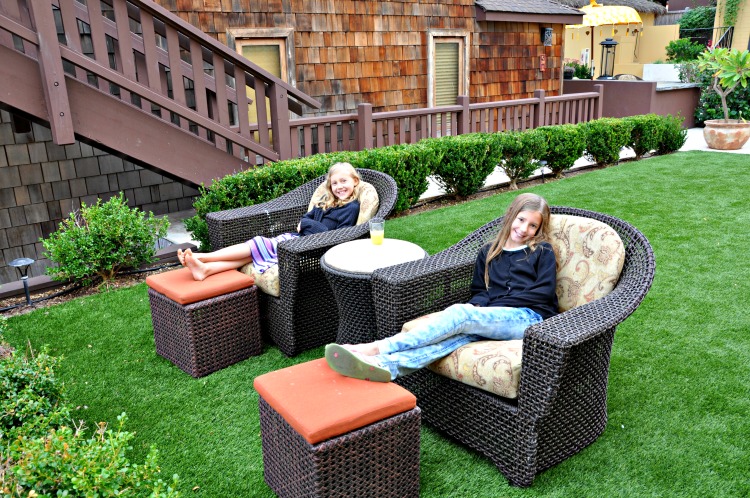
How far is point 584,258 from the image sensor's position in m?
2.78

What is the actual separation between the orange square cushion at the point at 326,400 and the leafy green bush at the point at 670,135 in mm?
8717

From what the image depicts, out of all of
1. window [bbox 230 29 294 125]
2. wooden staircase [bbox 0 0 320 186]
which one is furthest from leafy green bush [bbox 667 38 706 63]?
wooden staircase [bbox 0 0 320 186]

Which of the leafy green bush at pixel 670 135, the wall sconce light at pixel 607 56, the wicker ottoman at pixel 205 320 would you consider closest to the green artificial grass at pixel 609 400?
the wicker ottoman at pixel 205 320

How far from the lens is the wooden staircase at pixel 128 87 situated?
14.4ft

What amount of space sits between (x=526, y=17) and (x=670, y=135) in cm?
313

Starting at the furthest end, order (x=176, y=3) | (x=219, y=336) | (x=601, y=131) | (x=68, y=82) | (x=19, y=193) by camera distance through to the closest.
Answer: (x=601, y=131)
(x=176, y=3)
(x=19, y=193)
(x=68, y=82)
(x=219, y=336)

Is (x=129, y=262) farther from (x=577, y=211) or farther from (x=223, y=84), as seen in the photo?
(x=577, y=211)

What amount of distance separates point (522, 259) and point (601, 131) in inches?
254

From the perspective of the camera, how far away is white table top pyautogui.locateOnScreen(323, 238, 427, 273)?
3008 millimetres

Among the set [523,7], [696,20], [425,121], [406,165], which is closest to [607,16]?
[523,7]

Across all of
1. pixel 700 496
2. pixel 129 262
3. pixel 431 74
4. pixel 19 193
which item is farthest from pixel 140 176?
pixel 700 496

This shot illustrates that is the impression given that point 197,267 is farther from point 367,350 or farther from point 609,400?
point 609,400

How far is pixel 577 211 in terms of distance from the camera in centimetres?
298

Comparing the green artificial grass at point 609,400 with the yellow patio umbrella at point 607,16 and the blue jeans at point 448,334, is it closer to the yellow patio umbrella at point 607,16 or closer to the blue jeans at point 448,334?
the blue jeans at point 448,334
